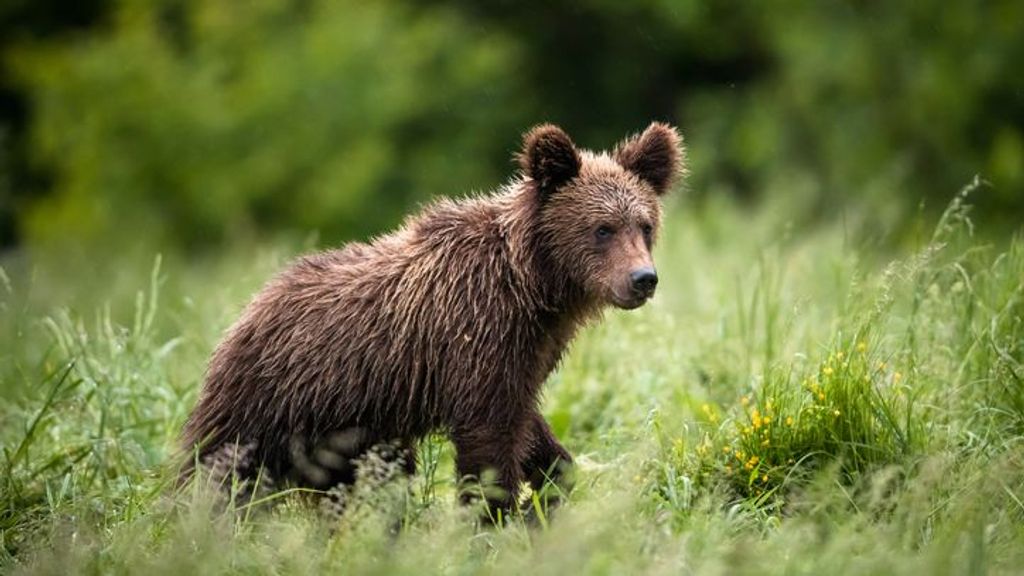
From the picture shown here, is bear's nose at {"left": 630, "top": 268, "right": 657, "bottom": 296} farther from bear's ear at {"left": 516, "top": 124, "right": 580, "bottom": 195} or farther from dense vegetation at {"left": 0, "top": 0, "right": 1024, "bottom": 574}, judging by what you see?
dense vegetation at {"left": 0, "top": 0, "right": 1024, "bottom": 574}

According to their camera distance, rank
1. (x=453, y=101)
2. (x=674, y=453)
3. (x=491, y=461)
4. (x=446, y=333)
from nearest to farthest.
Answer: (x=491, y=461) → (x=446, y=333) → (x=674, y=453) → (x=453, y=101)

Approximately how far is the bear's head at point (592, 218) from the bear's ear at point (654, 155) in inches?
3.1

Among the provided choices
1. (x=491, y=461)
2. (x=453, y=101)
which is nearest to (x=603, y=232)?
(x=491, y=461)

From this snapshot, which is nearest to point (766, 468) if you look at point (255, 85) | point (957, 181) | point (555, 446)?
point (555, 446)

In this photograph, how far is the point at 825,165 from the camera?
19344mm

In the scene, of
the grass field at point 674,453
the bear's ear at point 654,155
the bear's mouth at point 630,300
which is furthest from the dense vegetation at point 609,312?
the bear's ear at point 654,155

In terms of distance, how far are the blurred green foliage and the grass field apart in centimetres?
1072

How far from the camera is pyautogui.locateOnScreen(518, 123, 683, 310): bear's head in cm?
583

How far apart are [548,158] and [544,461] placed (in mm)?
1298

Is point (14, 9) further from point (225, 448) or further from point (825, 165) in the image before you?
point (225, 448)

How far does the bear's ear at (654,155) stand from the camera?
20.4 ft

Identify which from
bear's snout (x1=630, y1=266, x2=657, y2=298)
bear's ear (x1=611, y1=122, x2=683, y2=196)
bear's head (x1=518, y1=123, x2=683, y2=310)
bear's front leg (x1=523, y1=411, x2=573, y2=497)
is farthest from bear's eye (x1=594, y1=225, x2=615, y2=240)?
bear's front leg (x1=523, y1=411, x2=573, y2=497)

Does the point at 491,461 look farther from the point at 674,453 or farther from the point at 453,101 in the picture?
the point at 453,101

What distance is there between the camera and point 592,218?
5.94 m
